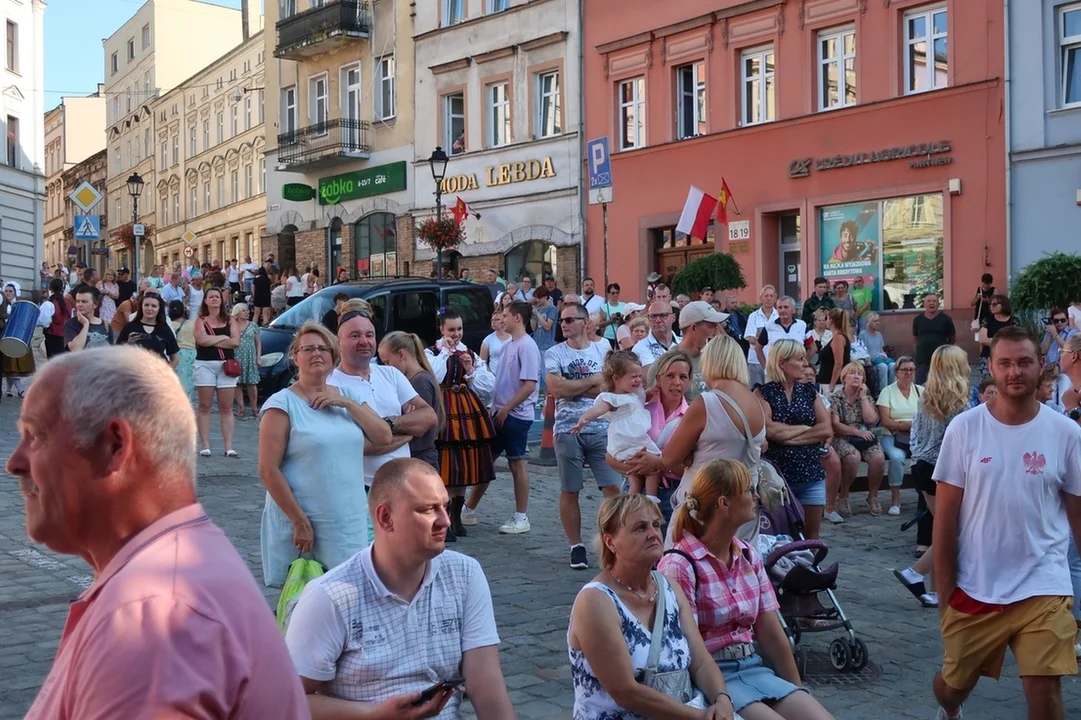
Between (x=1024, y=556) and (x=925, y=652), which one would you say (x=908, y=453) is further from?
(x=1024, y=556)

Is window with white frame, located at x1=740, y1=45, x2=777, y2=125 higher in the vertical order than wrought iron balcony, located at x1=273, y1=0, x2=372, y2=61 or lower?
lower

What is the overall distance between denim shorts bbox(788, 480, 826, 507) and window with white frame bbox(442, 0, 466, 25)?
29.6 m

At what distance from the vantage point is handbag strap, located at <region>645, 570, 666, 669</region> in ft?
14.7

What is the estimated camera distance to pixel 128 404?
6.37ft

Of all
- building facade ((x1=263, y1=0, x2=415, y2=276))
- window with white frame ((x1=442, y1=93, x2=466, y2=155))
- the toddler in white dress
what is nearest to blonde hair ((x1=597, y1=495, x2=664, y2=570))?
the toddler in white dress

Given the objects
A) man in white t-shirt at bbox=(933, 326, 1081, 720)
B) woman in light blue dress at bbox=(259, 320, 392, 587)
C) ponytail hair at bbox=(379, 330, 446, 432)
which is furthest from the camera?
ponytail hair at bbox=(379, 330, 446, 432)

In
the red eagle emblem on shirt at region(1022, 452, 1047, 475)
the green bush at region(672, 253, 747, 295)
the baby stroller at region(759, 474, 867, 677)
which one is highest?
the green bush at region(672, 253, 747, 295)

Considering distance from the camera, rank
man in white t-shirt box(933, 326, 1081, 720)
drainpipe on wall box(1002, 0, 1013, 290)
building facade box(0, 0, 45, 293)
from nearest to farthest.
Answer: man in white t-shirt box(933, 326, 1081, 720) → drainpipe on wall box(1002, 0, 1013, 290) → building facade box(0, 0, 45, 293)

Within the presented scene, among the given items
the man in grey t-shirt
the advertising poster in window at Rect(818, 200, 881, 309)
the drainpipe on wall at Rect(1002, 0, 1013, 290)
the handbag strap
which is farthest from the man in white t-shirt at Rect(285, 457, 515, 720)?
the advertising poster in window at Rect(818, 200, 881, 309)

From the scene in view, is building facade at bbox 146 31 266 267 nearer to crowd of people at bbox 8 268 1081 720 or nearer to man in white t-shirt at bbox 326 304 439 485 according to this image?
crowd of people at bbox 8 268 1081 720

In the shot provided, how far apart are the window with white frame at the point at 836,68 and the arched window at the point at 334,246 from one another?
18496 millimetres

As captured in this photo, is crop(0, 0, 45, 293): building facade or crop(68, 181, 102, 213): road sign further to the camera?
crop(0, 0, 45, 293): building facade

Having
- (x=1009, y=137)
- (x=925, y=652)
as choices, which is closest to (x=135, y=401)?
(x=925, y=652)

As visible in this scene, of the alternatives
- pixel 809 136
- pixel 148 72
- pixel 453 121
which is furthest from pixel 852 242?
pixel 148 72
